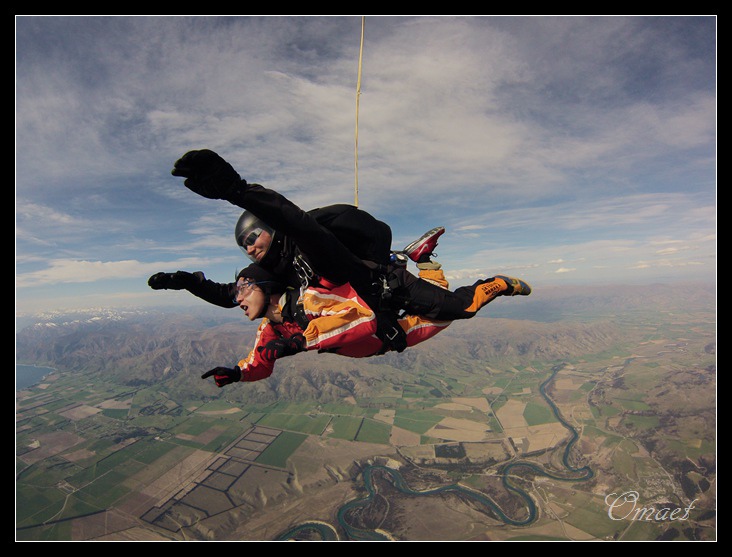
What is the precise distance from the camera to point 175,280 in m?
3.88

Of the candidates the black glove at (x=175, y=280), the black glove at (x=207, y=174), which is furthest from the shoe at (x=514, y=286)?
the black glove at (x=175, y=280)

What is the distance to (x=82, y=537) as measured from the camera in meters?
32.0

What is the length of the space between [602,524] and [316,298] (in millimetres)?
42153

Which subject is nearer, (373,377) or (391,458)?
(391,458)

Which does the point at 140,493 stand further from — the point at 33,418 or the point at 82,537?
the point at 33,418

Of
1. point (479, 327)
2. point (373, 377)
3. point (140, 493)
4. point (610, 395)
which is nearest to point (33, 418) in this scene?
point (140, 493)

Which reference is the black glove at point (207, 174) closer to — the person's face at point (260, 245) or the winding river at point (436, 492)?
Result: the person's face at point (260, 245)

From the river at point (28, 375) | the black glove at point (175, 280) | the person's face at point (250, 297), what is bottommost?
the river at point (28, 375)

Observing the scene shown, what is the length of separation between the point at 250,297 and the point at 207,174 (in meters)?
1.74

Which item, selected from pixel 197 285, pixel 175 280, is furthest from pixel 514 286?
pixel 175 280

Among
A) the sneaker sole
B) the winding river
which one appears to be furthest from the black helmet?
the winding river

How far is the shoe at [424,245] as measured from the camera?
4211 millimetres

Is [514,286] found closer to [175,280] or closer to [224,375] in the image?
[224,375]

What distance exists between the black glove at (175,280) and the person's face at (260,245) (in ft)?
3.90
